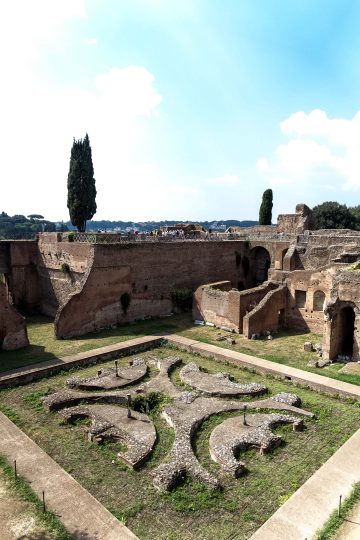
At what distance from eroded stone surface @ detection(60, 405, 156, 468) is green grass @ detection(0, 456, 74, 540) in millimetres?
2262

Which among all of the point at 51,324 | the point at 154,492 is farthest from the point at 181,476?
the point at 51,324

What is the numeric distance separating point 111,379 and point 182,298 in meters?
12.2

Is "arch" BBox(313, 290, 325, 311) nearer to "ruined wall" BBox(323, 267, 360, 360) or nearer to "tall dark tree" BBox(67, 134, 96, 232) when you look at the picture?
"ruined wall" BBox(323, 267, 360, 360)

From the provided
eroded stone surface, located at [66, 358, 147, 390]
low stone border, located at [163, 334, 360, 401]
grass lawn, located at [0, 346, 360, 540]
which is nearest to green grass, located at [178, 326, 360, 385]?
low stone border, located at [163, 334, 360, 401]

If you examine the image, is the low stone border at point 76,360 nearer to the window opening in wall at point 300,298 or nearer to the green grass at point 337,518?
the window opening in wall at point 300,298

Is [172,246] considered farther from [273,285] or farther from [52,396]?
[52,396]

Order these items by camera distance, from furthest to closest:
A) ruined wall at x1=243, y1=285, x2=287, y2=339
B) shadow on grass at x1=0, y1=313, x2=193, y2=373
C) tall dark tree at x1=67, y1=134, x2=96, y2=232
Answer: tall dark tree at x1=67, y1=134, x2=96, y2=232, ruined wall at x1=243, y1=285, x2=287, y2=339, shadow on grass at x1=0, y1=313, x2=193, y2=373

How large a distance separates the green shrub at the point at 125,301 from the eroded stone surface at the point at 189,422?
11.0 meters

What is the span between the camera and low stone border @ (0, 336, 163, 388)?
15539mm

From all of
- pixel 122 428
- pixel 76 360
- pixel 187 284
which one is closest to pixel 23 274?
pixel 187 284

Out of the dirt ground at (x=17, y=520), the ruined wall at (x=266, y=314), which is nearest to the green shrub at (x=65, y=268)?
the ruined wall at (x=266, y=314)

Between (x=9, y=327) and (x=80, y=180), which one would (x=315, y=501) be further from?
(x=80, y=180)

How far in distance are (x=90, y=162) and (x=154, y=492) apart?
36309 mm

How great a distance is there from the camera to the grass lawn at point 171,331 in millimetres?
17530
